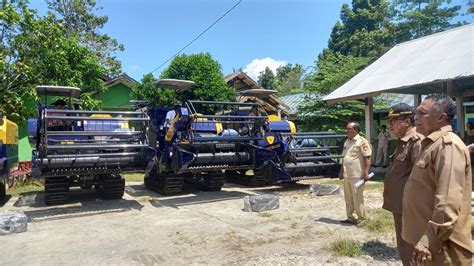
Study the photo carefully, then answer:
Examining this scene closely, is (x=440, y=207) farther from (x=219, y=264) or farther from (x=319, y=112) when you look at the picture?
(x=319, y=112)

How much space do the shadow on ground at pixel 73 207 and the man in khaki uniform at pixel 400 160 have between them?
5.94 meters

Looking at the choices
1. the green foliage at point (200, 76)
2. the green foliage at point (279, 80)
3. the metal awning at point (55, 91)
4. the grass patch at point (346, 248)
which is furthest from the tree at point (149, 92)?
the green foliage at point (279, 80)

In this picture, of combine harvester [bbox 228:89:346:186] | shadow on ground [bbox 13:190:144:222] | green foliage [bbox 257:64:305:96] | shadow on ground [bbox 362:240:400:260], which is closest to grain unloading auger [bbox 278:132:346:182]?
combine harvester [bbox 228:89:346:186]

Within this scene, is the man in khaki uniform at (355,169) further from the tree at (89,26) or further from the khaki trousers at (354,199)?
the tree at (89,26)

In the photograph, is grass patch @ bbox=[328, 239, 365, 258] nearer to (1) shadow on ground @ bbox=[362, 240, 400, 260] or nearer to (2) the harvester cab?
(1) shadow on ground @ bbox=[362, 240, 400, 260]

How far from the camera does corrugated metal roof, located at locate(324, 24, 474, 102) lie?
11.3 m

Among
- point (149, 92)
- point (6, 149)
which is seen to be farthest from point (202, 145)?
point (149, 92)

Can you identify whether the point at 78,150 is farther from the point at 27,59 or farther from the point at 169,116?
the point at 27,59

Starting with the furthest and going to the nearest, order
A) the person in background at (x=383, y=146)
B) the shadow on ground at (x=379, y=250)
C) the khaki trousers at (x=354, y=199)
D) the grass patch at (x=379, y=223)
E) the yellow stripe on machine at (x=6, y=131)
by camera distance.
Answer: the person in background at (x=383, y=146)
the yellow stripe on machine at (x=6, y=131)
the khaki trousers at (x=354, y=199)
the grass patch at (x=379, y=223)
the shadow on ground at (x=379, y=250)

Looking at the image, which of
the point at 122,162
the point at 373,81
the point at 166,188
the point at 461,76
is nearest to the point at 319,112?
the point at 373,81

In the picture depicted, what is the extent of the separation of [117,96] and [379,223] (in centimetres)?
1782

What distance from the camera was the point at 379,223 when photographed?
659 cm

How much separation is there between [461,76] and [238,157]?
5.83m

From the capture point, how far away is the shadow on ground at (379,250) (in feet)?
16.5
